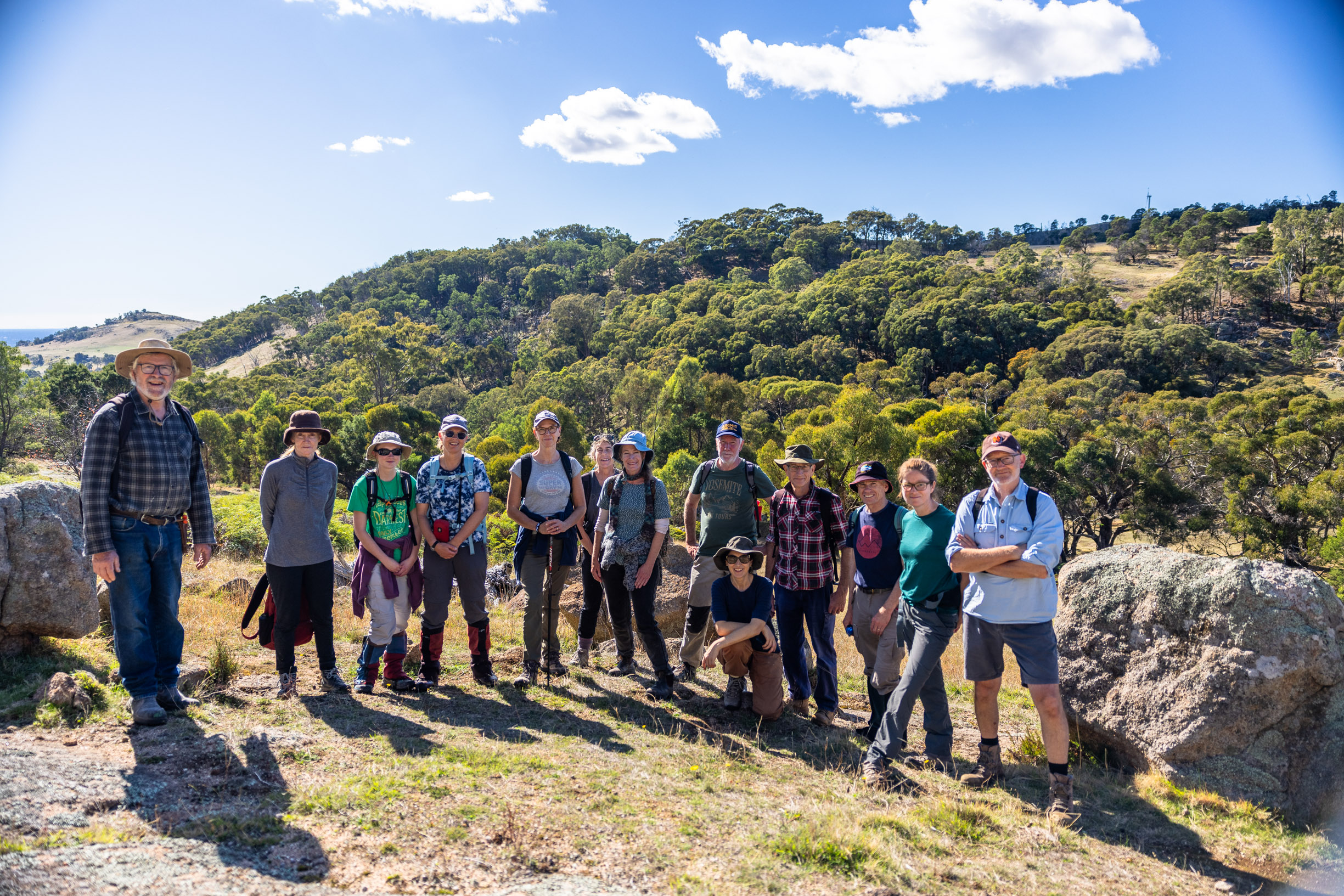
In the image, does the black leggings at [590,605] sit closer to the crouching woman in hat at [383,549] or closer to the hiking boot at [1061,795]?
the crouching woman in hat at [383,549]

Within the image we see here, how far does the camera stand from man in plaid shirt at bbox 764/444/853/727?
17.0ft

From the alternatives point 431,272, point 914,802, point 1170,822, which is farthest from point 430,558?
point 431,272

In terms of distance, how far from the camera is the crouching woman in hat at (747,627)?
4.83 m

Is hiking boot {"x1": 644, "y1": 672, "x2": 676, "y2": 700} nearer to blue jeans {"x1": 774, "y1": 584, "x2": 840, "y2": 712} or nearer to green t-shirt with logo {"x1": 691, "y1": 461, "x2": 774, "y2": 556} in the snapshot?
blue jeans {"x1": 774, "y1": 584, "x2": 840, "y2": 712}

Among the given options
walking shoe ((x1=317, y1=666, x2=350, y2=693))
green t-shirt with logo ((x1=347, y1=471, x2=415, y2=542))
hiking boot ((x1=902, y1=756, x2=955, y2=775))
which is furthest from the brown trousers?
walking shoe ((x1=317, y1=666, x2=350, y2=693))

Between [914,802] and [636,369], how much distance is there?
52.5 m

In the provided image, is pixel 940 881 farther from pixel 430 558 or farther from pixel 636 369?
pixel 636 369

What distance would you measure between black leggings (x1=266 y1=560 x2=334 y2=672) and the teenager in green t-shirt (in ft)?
12.4

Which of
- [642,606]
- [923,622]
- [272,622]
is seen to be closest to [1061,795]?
[923,622]

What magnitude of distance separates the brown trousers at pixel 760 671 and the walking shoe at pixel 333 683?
272 centimetres

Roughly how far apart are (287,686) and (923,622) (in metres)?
4.29

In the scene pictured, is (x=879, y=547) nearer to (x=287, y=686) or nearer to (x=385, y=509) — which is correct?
(x=385, y=509)

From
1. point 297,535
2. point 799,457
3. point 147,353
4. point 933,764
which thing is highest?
point 147,353

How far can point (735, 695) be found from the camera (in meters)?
5.41
